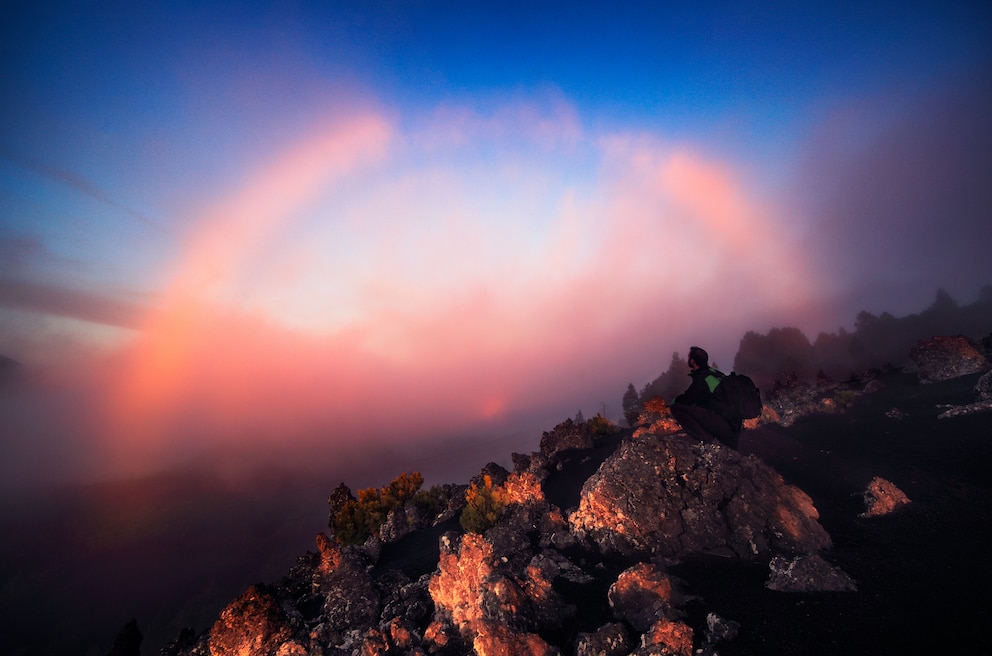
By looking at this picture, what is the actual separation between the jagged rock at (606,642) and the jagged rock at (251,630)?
6076 millimetres

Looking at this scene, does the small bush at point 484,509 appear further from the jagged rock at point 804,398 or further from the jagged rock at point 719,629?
the jagged rock at point 804,398

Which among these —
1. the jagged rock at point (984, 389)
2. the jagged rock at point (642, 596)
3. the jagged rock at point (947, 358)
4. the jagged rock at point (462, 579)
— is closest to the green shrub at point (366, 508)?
the jagged rock at point (462, 579)

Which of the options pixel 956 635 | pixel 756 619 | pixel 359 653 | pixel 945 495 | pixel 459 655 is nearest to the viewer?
pixel 956 635

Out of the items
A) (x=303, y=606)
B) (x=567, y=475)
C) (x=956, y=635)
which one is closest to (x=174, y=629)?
(x=303, y=606)

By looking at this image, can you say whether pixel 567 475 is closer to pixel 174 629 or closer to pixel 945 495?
pixel 945 495

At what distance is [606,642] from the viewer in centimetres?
604

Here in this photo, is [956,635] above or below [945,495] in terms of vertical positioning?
above

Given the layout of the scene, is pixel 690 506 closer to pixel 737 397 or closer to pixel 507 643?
pixel 737 397

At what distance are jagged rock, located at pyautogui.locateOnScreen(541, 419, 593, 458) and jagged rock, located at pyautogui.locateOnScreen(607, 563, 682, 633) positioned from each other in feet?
42.2

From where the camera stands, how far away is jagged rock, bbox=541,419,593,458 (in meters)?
20.3

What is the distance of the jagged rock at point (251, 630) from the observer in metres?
7.91

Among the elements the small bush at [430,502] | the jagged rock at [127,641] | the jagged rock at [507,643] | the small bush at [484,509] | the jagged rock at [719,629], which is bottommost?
the small bush at [430,502]

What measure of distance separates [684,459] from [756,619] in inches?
175

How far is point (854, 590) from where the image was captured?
638 cm
